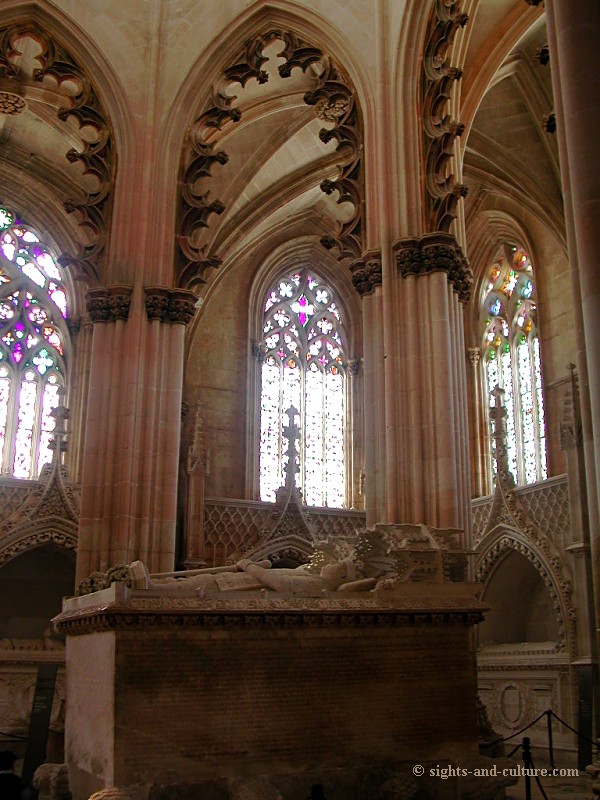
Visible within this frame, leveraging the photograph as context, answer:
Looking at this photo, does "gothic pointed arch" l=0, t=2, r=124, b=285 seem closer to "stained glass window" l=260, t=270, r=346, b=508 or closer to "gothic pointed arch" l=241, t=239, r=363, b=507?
"gothic pointed arch" l=241, t=239, r=363, b=507

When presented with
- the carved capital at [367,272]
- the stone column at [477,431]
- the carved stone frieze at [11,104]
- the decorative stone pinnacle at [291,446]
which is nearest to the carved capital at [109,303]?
the carved capital at [367,272]

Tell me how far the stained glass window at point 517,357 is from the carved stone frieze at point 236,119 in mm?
6983

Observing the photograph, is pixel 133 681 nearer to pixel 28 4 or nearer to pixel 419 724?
pixel 419 724

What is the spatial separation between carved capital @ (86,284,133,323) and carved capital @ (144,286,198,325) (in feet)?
1.02

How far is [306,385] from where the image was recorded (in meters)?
21.6

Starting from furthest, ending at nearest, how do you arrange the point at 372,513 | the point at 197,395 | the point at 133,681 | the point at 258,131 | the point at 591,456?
1. the point at 197,395
2. the point at 258,131
3. the point at 372,513
4. the point at 133,681
5. the point at 591,456

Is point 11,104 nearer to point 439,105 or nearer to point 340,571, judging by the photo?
point 439,105

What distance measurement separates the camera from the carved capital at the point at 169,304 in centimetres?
1294

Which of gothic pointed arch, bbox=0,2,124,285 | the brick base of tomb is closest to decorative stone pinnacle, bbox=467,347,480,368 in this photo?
gothic pointed arch, bbox=0,2,124,285

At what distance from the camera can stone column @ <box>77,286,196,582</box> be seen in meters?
12.1

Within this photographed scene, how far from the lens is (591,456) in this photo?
588 cm

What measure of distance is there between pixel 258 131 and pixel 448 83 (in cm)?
656

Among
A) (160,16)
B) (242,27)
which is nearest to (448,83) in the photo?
(242,27)

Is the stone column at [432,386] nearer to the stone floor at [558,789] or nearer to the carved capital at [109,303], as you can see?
the stone floor at [558,789]
